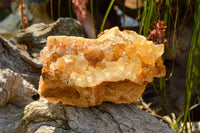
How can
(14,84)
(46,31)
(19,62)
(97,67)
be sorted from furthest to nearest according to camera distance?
(46,31) → (19,62) → (14,84) → (97,67)

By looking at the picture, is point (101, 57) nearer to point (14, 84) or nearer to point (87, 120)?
point (87, 120)

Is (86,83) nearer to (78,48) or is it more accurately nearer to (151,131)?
(78,48)

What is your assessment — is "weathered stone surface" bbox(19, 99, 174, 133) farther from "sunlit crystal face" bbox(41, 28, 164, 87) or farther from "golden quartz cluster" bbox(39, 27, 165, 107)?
"sunlit crystal face" bbox(41, 28, 164, 87)

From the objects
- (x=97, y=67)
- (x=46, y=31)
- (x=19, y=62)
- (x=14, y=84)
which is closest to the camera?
(x=97, y=67)

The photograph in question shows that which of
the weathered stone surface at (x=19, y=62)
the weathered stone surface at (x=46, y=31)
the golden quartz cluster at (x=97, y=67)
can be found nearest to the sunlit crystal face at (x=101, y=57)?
the golden quartz cluster at (x=97, y=67)

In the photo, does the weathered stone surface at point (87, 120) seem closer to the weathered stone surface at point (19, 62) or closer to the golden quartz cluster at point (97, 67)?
the golden quartz cluster at point (97, 67)

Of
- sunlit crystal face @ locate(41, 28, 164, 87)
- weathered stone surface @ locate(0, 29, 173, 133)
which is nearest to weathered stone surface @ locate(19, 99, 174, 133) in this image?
weathered stone surface @ locate(0, 29, 173, 133)

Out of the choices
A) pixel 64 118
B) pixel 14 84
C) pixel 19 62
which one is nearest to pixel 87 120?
pixel 64 118
